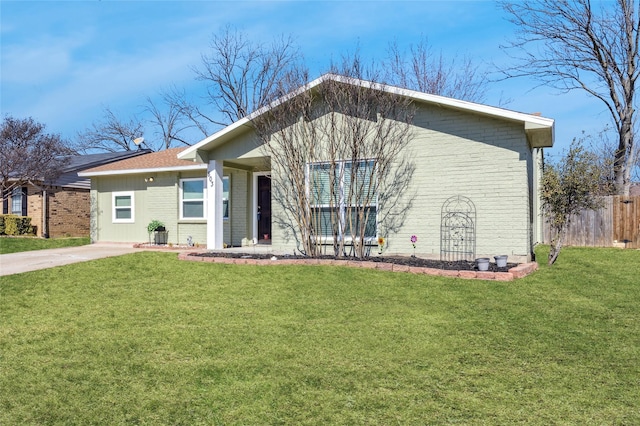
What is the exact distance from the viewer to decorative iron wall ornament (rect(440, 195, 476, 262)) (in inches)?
384

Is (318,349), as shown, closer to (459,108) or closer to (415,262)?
(415,262)

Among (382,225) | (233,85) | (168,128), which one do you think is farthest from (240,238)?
(168,128)

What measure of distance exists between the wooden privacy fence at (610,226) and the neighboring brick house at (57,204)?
806 inches

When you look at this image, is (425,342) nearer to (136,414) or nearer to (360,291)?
(360,291)

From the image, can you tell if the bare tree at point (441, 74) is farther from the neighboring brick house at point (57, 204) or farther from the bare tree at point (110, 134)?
the bare tree at point (110, 134)

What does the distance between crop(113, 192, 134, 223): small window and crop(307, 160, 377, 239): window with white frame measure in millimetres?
8365

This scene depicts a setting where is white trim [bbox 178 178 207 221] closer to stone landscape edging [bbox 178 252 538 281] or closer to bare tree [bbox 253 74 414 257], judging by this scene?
stone landscape edging [bbox 178 252 538 281]

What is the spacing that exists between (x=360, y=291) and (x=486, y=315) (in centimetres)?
203

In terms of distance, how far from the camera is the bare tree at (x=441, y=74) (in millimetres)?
24891

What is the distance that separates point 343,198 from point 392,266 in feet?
7.65

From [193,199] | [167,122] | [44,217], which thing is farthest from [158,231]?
[167,122]

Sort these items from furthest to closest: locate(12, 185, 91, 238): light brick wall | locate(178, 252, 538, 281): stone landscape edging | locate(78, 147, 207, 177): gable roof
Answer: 1. locate(12, 185, 91, 238): light brick wall
2. locate(78, 147, 207, 177): gable roof
3. locate(178, 252, 538, 281): stone landscape edging

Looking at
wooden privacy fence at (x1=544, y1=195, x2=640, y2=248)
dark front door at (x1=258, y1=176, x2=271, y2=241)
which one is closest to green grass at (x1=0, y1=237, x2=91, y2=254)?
dark front door at (x1=258, y1=176, x2=271, y2=241)

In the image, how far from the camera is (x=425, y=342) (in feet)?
16.9
